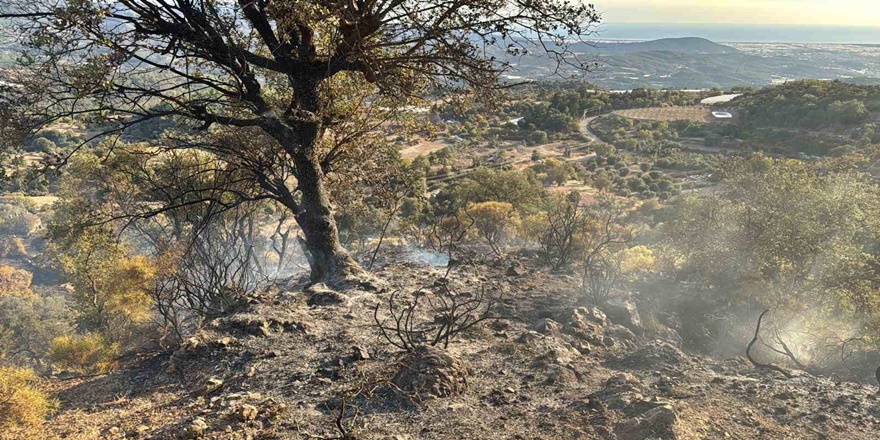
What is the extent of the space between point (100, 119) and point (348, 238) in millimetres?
20544

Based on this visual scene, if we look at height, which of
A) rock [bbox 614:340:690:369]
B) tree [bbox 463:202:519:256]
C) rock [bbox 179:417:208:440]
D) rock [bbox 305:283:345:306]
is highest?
rock [bbox 179:417:208:440]

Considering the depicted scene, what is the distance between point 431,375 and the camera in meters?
4.72

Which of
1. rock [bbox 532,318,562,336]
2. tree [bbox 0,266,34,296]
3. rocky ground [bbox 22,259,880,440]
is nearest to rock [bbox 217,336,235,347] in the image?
rocky ground [bbox 22,259,880,440]

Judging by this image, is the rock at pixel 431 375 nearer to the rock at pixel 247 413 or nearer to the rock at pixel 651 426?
the rock at pixel 247 413

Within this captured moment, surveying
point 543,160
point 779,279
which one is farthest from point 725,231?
point 543,160

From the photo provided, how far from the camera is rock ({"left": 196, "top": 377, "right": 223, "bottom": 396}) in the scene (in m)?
4.62

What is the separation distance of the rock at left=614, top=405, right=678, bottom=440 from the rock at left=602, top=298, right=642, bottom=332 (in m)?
4.63

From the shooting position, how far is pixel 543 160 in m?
58.8

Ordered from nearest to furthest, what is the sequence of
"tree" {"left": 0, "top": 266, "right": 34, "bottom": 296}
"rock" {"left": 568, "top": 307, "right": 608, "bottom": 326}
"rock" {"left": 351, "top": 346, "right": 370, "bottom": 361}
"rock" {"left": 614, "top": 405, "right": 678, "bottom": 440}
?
"rock" {"left": 614, "top": 405, "right": 678, "bottom": 440} → "rock" {"left": 351, "top": 346, "right": 370, "bottom": 361} → "rock" {"left": 568, "top": 307, "right": 608, "bottom": 326} → "tree" {"left": 0, "top": 266, "right": 34, "bottom": 296}

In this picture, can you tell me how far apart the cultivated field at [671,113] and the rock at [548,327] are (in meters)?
77.7

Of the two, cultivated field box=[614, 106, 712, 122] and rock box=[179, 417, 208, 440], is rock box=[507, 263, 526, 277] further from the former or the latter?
cultivated field box=[614, 106, 712, 122]

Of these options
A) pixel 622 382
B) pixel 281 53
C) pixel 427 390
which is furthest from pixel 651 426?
pixel 281 53

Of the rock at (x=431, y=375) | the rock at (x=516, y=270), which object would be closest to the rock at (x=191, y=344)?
the rock at (x=431, y=375)

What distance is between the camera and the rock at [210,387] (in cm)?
462
